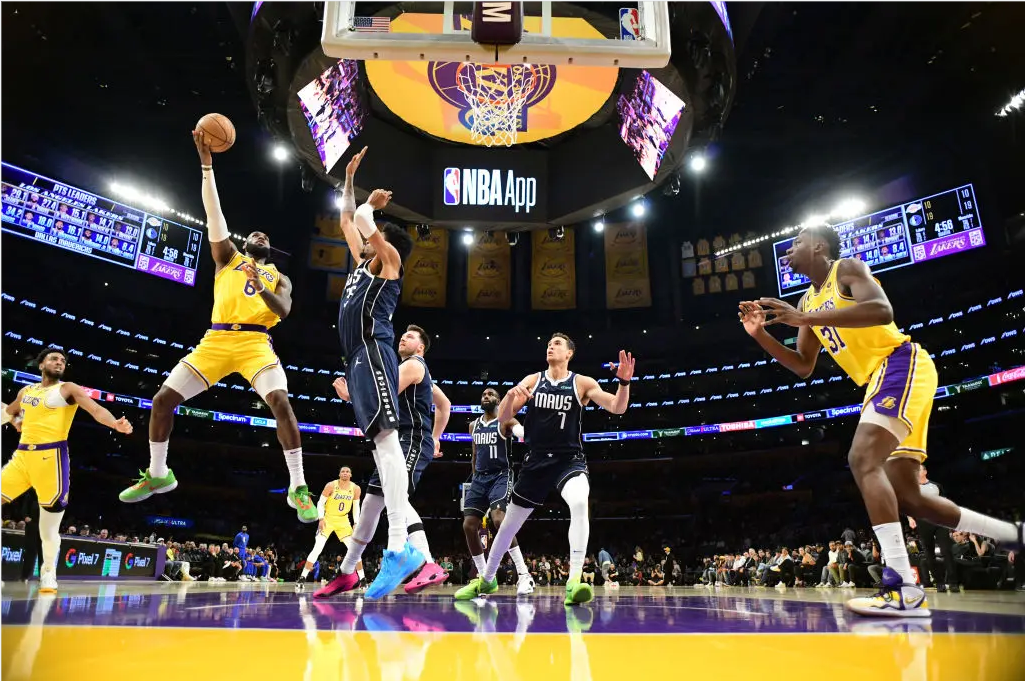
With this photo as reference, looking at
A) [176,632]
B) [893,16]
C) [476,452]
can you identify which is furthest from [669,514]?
[176,632]

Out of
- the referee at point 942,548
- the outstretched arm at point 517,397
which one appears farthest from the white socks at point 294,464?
the referee at point 942,548

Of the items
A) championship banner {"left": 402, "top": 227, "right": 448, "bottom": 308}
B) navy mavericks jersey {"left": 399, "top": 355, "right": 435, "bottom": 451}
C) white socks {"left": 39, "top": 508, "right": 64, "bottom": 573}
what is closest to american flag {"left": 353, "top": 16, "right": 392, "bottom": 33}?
navy mavericks jersey {"left": 399, "top": 355, "right": 435, "bottom": 451}

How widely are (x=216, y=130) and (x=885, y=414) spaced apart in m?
4.92

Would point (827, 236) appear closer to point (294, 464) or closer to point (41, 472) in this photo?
point (294, 464)

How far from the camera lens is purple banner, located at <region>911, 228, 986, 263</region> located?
20.5 meters

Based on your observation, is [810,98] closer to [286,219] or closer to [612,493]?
[286,219]

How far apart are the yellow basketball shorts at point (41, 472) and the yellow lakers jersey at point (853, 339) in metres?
6.79

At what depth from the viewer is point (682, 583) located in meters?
21.5

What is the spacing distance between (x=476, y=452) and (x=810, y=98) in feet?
48.0

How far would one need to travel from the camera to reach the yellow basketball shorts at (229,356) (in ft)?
16.9

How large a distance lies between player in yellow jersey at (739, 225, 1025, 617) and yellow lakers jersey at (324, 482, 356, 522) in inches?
344

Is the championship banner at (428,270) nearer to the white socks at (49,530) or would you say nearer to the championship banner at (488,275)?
the championship banner at (488,275)

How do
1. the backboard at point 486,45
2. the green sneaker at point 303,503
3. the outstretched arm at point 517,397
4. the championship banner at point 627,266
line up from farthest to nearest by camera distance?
the championship banner at point 627,266 → the outstretched arm at point 517,397 → the green sneaker at point 303,503 → the backboard at point 486,45

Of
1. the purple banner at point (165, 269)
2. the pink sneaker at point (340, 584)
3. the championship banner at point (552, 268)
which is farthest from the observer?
the championship banner at point (552, 268)
